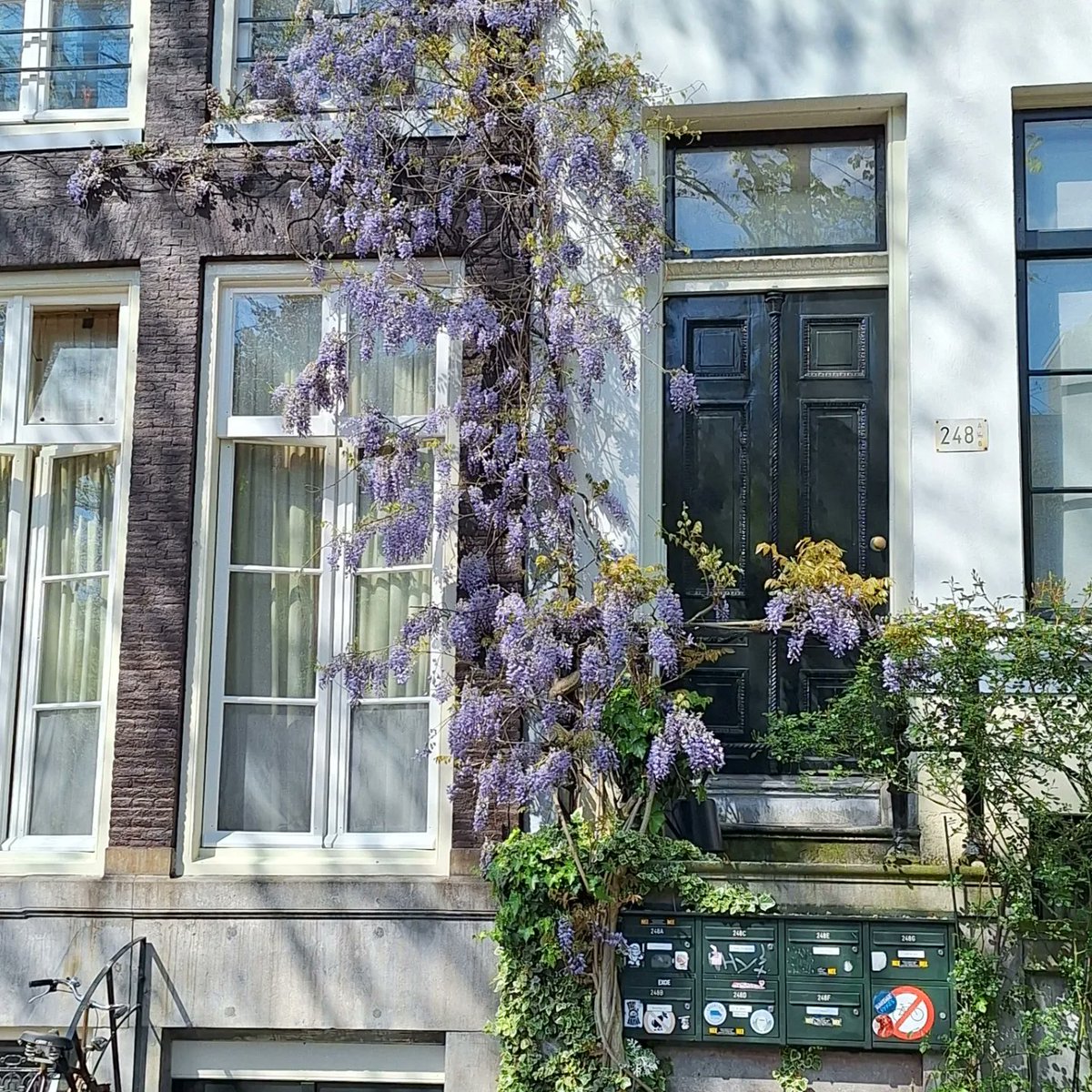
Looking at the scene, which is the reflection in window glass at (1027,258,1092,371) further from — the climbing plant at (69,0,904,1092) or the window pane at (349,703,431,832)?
the window pane at (349,703,431,832)

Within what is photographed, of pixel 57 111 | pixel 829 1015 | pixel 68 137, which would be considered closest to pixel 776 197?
pixel 68 137

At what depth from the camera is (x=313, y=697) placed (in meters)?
6.89

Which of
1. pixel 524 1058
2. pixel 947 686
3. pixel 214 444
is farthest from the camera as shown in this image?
pixel 214 444

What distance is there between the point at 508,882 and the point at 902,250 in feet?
11.0

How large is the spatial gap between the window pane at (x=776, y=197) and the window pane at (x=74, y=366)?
288 centimetres

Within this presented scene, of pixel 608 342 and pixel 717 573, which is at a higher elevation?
pixel 608 342

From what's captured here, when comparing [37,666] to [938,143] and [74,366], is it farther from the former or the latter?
[938,143]

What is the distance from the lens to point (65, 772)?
6992 millimetres

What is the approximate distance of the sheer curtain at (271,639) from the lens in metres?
6.83

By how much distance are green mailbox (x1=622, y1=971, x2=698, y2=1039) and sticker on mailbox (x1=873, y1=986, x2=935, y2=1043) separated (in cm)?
75

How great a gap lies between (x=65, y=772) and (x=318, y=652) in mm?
1363

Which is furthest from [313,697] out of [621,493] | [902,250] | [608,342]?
[902,250]

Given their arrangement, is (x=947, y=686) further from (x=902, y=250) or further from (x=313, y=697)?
(x=313, y=697)

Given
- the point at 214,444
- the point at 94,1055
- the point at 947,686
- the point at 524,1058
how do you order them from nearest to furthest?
1. the point at 947,686
2. the point at 524,1058
3. the point at 94,1055
4. the point at 214,444
